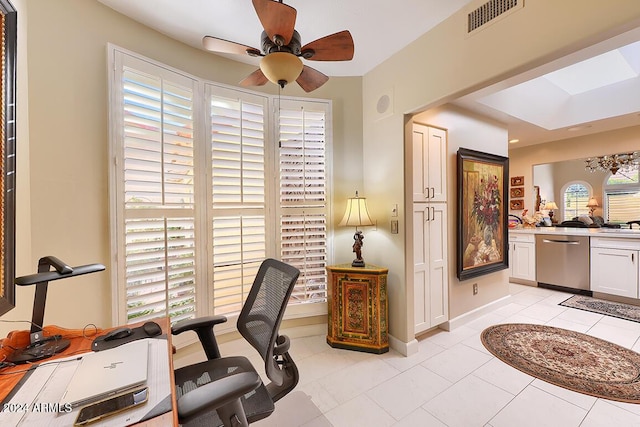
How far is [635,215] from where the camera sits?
16.1 ft

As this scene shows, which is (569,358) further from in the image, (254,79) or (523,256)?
(254,79)

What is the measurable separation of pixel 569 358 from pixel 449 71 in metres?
2.78

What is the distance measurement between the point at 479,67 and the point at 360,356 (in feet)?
8.42

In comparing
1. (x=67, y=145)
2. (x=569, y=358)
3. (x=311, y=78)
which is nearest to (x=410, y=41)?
(x=311, y=78)

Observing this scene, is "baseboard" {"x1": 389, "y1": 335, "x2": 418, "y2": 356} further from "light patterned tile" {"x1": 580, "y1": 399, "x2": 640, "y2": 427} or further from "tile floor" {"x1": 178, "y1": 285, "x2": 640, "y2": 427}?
"light patterned tile" {"x1": 580, "y1": 399, "x2": 640, "y2": 427}

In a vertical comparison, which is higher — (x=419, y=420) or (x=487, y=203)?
(x=487, y=203)

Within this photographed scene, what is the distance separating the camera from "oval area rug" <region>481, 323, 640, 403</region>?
2.09m

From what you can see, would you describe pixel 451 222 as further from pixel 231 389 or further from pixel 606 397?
pixel 231 389

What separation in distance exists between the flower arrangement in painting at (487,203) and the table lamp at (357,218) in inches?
57.6

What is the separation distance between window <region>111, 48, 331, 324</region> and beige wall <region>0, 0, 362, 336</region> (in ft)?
0.33

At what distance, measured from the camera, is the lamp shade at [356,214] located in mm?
2704

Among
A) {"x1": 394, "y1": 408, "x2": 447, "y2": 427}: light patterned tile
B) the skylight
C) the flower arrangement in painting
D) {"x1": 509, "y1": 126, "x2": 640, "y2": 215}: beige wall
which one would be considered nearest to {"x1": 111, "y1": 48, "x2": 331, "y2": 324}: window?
{"x1": 394, "y1": 408, "x2": 447, "y2": 427}: light patterned tile

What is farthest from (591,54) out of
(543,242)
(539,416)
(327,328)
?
(543,242)

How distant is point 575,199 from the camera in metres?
5.54
